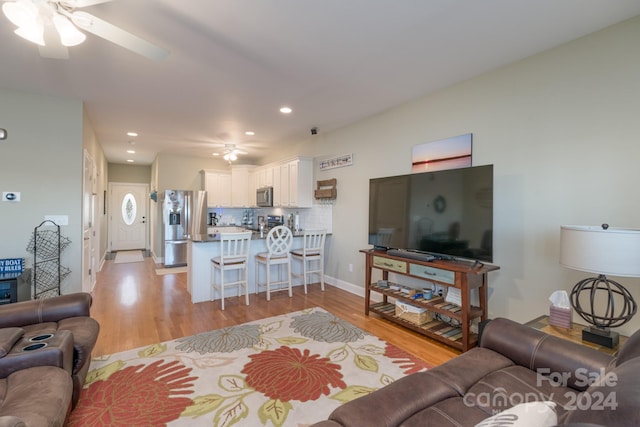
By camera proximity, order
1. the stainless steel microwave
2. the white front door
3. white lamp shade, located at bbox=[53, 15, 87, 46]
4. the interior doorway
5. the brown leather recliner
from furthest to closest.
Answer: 1. the white front door
2. the stainless steel microwave
3. the interior doorway
4. white lamp shade, located at bbox=[53, 15, 87, 46]
5. the brown leather recliner

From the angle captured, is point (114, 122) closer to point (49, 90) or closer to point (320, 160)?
point (49, 90)

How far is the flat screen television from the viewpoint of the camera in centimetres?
266

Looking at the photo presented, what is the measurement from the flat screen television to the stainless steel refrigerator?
4.83 meters

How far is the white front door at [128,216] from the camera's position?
356 inches

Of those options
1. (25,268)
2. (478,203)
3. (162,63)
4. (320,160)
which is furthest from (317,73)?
(25,268)

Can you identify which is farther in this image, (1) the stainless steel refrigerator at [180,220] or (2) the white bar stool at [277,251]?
(1) the stainless steel refrigerator at [180,220]

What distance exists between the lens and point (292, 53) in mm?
2568

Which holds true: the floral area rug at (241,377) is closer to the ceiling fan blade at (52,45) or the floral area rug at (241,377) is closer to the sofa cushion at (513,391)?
the sofa cushion at (513,391)

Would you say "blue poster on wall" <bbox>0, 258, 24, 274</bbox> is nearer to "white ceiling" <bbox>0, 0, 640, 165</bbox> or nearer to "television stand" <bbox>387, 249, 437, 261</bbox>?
"white ceiling" <bbox>0, 0, 640, 165</bbox>

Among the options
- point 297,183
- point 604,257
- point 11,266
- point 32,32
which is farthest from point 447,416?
point 297,183

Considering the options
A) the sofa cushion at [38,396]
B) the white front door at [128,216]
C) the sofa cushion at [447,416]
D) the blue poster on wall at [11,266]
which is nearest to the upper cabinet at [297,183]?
the blue poster on wall at [11,266]

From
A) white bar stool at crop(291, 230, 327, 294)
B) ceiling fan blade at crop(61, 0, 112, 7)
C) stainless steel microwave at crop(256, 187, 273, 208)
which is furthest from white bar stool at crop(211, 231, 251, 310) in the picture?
ceiling fan blade at crop(61, 0, 112, 7)

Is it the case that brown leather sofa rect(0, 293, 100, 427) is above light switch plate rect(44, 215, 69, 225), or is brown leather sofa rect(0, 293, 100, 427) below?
below

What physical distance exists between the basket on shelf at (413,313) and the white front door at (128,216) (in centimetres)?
879
